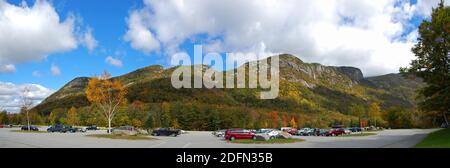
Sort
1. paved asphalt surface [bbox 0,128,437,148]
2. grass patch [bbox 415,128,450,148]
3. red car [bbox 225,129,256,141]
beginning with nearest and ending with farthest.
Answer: grass patch [bbox 415,128,450,148], paved asphalt surface [bbox 0,128,437,148], red car [bbox 225,129,256,141]

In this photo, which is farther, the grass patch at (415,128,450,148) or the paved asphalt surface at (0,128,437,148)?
the paved asphalt surface at (0,128,437,148)

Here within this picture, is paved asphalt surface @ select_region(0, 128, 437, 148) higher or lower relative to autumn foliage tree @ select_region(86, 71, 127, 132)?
lower

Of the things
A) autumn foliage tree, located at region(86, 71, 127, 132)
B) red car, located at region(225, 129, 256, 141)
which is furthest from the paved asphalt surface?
autumn foliage tree, located at region(86, 71, 127, 132)

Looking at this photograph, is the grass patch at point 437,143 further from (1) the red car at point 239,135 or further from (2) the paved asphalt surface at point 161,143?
(1) the red car at point 239,135

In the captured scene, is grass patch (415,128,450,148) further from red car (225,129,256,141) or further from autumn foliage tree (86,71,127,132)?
autumn foliage tree (86,71,127,132)

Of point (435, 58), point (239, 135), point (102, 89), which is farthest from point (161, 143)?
point (435, 58)

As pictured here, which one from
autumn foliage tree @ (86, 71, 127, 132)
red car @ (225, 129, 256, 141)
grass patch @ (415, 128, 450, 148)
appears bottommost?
red car @ (225, 129, 256, 141)

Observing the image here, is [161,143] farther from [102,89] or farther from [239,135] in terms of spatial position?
[102,89]

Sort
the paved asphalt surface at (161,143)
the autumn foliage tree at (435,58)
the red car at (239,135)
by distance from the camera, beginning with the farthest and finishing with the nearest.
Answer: the red car at (239,135)
the autumn foliage tree at (435,58)
the paved asphalt surface at (161,143)

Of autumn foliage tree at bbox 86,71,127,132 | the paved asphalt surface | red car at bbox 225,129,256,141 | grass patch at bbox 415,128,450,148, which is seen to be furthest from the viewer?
autumn foliage tree at bbox 86,71,127,132

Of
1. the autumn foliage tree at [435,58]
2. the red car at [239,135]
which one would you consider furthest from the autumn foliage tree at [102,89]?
the autumn foliage tree at [435,58]

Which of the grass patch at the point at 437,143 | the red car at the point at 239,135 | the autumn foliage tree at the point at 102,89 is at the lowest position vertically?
the red car at the point at 239,135
